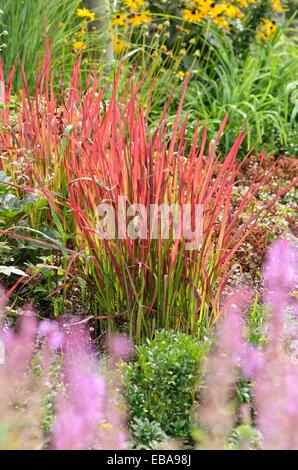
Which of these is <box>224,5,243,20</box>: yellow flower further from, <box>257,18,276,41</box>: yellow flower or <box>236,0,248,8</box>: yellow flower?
<box>257,18,276,41</box>: yellow flower

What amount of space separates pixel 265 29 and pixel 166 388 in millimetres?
5384

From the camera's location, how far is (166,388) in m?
2.36

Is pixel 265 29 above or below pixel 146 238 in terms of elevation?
below

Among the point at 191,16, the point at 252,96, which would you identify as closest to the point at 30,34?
the point at 191,16

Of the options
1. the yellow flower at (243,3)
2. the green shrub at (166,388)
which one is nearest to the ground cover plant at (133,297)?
the green shrub at (166,388)

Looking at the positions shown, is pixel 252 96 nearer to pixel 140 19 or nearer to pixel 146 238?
pixel 140 19

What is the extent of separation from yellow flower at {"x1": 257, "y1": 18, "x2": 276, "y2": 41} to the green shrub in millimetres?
5223

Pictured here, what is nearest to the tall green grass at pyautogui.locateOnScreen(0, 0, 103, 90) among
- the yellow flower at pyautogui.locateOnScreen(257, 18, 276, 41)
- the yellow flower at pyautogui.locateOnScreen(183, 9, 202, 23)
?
the yellow flower at pyautogui.locateOnScreen(183, 9, 202, 23)

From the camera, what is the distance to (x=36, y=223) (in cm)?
315

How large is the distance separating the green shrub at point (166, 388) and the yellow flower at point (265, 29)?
5.22 meters

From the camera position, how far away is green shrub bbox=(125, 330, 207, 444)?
231 centimetres

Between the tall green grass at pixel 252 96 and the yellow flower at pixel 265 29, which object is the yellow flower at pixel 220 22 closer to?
the tall green grass at pixel 252 96
